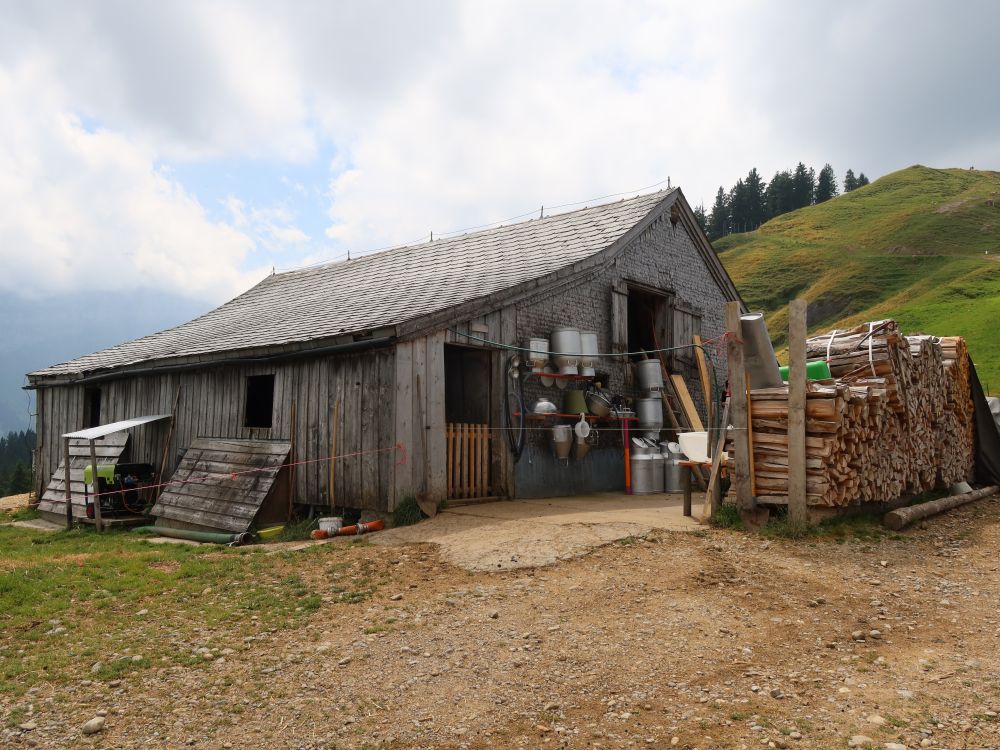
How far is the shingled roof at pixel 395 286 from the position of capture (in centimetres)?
1146

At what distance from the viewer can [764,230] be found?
96875 millimetres

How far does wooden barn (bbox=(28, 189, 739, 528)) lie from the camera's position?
397 inches

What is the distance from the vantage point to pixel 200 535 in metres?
10.4

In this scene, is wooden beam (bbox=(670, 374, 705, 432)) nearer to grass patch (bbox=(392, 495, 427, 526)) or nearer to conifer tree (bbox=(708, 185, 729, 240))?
grass patch (bbox=(392, 495, 427, 526))

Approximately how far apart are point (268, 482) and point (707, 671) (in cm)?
787

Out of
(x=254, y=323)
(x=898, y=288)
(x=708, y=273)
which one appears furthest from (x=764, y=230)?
(x=254, y=323)

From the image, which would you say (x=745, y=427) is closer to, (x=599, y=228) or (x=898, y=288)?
(x=599, y=228)

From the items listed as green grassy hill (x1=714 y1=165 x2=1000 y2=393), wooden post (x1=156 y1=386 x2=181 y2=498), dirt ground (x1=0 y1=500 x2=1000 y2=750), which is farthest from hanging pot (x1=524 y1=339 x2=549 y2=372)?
green grassy hill (x1=714 y1=165 x2=1000 y2=393)

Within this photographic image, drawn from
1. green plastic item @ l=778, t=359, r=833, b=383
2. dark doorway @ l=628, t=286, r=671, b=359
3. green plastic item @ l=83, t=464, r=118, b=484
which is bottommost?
green plastic item @ l=83, t=464, r=118, b=484

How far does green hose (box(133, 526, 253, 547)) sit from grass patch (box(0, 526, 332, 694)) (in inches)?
26.2

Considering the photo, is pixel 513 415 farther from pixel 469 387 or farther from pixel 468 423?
pixel 469 387

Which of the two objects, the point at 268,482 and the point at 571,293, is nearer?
the point at 268,482

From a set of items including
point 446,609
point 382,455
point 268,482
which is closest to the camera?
point 446,609

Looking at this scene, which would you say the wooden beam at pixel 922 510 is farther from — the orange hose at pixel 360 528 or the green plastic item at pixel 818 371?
the orange hose at pixel 360 528
